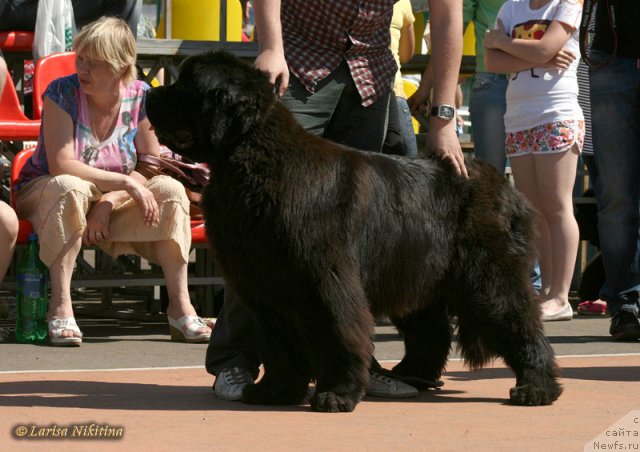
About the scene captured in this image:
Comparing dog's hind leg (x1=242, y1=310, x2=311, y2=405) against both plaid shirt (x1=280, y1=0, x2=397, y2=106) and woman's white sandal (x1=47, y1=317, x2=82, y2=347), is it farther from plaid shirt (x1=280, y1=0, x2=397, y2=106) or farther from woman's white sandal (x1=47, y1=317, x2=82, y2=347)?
woman's white sandal (x1=47, y1=317, x2=82, y2=347)

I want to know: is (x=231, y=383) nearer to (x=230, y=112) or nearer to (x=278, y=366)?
(x=278, y=366)

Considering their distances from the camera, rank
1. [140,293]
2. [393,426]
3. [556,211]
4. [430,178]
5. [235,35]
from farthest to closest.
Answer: [235,35] → [140,293] → [556,211] → [430,178] → [393,426]

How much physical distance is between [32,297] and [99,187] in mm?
750

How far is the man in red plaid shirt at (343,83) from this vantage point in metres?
5.11

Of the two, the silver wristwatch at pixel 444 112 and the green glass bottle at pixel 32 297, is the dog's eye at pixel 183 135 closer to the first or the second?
the silver wristwatch at pixel 444 112

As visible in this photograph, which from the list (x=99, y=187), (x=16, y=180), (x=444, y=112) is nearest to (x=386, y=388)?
(x=444, y=112)

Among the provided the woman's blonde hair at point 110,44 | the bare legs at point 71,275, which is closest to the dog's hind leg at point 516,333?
the bare legs at point 71,275

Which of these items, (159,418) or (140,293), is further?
(140,293)

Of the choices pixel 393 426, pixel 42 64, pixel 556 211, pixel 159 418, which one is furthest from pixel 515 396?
pixel 42 64

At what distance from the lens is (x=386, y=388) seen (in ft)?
16.9

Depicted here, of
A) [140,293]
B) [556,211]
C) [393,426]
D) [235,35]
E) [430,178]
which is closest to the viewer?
[393,426]

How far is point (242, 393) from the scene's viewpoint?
16.4 ft

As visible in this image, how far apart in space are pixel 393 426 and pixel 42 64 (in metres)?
4.36

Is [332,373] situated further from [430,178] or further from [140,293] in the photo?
[140,293]
